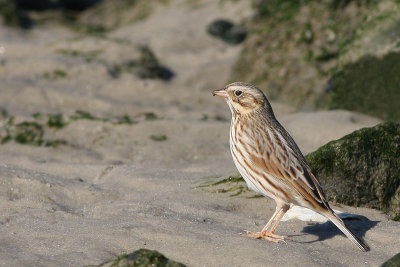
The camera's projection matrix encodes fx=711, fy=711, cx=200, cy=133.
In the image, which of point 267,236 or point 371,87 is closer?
point 267,236

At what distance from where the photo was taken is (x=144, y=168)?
823 cm

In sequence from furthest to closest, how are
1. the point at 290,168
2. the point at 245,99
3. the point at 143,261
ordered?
the point at 245,99
the point at 290,168
the point at 143,261

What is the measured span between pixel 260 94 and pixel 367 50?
400 centimetres

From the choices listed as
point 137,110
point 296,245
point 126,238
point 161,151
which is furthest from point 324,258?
point 137,110

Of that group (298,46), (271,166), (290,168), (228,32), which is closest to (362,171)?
(290,168)

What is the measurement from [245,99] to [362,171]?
1.37 m

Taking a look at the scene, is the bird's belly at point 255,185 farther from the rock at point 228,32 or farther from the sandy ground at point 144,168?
the rock at point 228,32

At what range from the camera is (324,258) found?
5.62 m

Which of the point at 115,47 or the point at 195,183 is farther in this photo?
the point at 115,47

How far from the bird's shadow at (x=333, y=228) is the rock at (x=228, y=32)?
9.04 m

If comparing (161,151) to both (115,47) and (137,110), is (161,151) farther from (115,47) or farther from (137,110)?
(115,47)

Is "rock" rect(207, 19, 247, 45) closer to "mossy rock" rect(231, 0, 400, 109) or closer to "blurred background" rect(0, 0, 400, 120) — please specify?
"blurred background" rect(0, 0, 400, 120)

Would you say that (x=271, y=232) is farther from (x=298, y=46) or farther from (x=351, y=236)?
(x=298, y=46)

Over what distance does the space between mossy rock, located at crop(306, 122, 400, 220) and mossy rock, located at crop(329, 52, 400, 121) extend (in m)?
2.65
